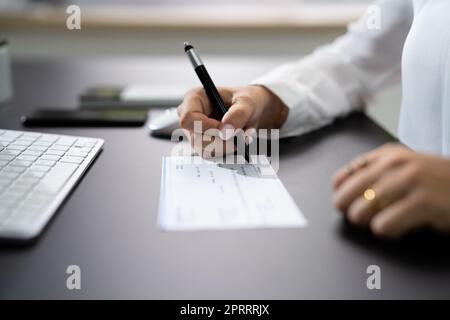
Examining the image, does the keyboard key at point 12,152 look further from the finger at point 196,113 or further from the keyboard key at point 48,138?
the finger at point 196,113

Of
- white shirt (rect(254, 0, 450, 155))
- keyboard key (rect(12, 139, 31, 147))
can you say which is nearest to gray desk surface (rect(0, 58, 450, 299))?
keyboard key (rect(12, 139, 31, 147))

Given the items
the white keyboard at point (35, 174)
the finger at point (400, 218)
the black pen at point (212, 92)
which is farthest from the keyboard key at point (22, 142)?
the finger at point (400, 218)

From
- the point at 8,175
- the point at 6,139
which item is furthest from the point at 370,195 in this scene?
the point at 6,139

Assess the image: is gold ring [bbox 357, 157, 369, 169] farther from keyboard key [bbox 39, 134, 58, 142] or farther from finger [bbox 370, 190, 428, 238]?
keyboard key [bbox 39, 134, 58, 142]

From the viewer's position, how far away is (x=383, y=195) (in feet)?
1.59

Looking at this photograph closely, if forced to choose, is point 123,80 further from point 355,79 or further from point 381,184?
point 381,184

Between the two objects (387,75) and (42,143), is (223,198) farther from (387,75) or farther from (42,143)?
(387,75)

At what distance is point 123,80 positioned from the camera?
1.27 meters

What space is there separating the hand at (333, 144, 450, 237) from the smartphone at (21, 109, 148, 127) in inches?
19.0

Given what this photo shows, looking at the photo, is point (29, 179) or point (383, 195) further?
point (29, 179)

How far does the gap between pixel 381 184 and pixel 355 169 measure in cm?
5

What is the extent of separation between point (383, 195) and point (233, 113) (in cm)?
28

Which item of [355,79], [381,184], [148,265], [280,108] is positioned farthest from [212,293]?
[355,79]

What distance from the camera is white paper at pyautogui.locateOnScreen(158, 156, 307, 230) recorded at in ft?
1.77
